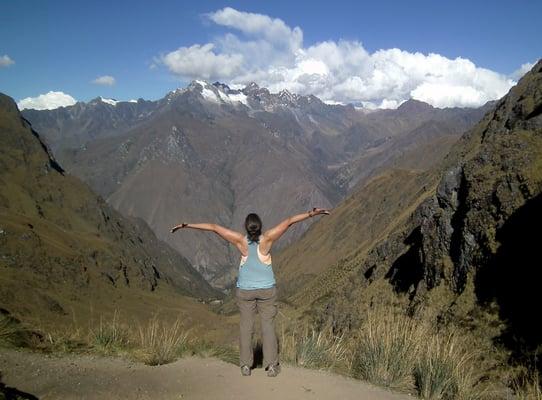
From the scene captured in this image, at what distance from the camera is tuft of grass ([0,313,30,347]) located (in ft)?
30.4

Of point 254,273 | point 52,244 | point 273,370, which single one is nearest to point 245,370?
point 273,370

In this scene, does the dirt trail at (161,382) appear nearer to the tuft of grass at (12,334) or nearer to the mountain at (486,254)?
the tuft of grass at (12,334)

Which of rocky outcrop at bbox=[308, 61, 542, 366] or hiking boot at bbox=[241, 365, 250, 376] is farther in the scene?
rocky outcrop at bbox=[308, 61, 542, 366]

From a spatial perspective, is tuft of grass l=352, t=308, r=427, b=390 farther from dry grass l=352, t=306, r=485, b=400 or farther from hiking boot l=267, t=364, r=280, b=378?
hiking boot l=267, t=364, r=280, b=378

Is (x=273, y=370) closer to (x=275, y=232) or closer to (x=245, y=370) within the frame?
(x=245, y=370)

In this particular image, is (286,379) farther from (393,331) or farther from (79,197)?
(79,197)

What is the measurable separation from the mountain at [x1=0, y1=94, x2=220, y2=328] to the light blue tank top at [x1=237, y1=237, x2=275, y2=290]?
6.18 meters

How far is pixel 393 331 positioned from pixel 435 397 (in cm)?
133

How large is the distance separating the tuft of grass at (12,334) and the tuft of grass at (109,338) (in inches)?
48.7

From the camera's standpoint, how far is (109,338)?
32.8ft

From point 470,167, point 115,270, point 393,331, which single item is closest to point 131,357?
point 393,331

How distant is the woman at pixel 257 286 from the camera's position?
8094 mm

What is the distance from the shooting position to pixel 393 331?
8.67 m

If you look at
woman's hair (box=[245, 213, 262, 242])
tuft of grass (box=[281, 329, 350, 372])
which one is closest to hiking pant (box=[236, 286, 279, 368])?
woman's hair (box=[245, 213, 262, 242])
